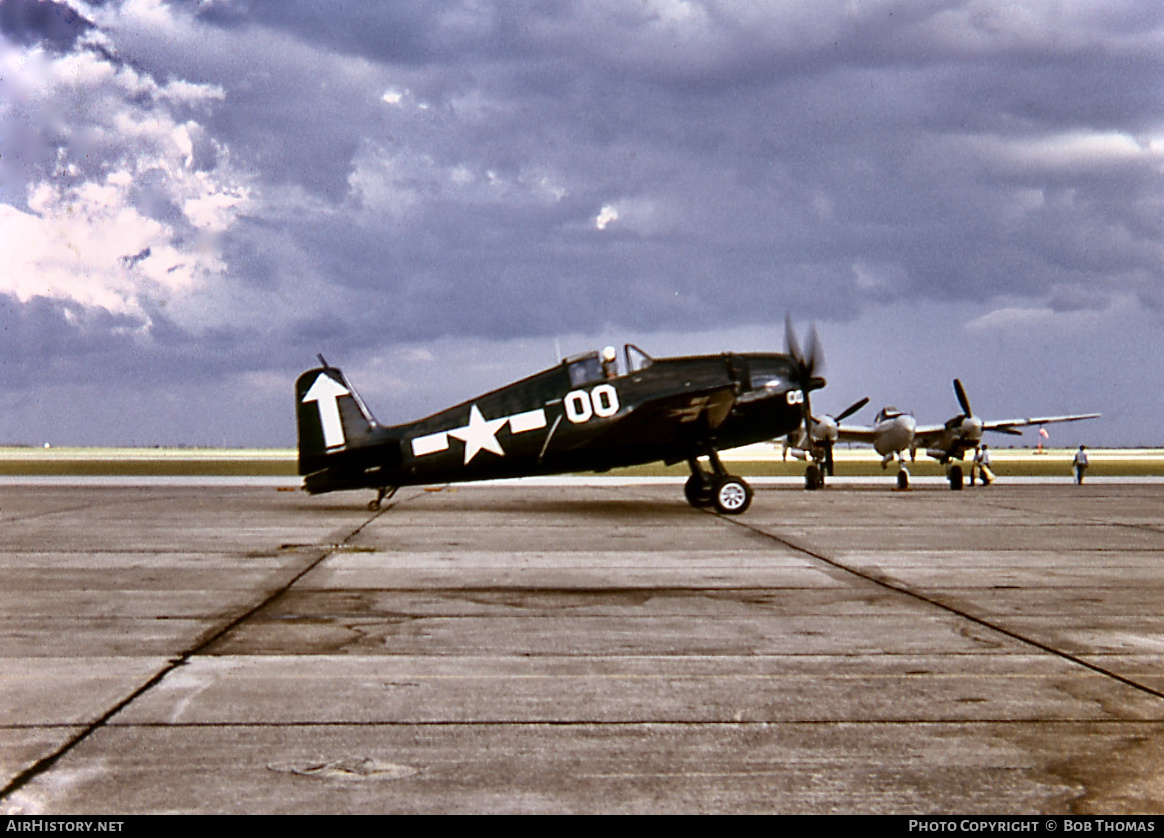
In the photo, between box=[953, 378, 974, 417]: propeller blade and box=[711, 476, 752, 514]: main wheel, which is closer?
box=[711, 476, 752, 514]: main wheel

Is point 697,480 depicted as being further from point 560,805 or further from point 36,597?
point 560,805

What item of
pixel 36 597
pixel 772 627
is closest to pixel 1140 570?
pixel 772 627

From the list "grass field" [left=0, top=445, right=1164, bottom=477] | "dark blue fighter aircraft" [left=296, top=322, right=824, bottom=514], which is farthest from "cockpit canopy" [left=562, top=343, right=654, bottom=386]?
"grass field" [left=0, top=445, right=1164, bottom=477]

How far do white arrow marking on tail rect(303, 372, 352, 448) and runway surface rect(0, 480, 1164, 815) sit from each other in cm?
512

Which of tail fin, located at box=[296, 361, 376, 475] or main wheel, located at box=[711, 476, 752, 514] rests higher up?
tail fin, located at box=[296, 361, 376, 475]

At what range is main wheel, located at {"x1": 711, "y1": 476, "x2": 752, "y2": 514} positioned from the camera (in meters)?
17.1

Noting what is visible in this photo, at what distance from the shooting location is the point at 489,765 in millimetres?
3764

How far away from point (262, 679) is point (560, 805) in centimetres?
250

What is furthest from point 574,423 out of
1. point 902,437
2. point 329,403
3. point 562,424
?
point 902,437

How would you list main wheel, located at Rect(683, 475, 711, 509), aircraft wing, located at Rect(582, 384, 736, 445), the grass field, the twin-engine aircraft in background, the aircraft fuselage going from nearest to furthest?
aircraft wing, located at Rect(582, 384, 736, 445) < the aircraft fuselage < main wheel, located at Rect(683, 475, 711, 509) < the twin-engine aircraft in background < the grass field

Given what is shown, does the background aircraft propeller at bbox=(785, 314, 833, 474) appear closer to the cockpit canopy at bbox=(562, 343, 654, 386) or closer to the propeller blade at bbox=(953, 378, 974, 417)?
the cockpit canopy at bbox=(562, 343, 654, 386)

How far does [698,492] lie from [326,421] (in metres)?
7.14

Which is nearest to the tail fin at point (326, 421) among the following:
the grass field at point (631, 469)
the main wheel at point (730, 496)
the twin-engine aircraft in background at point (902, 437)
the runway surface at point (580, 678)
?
the runway surface at point (580, 678)

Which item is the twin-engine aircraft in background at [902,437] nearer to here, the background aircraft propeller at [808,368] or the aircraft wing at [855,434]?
the aircraft wing at [855,434]
